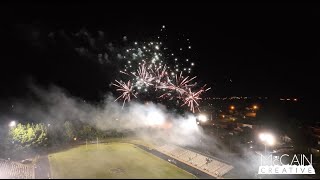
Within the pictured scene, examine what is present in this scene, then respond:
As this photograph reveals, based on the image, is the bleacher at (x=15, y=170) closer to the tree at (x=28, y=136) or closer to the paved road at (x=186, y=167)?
the tree at (x=28, y=136)

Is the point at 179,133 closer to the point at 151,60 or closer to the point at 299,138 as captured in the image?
the point at 151,60

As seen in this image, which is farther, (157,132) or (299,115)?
(157,132)

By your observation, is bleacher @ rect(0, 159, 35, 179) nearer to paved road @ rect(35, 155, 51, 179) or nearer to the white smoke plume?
paved road @ rect(35, 155, 51, 179)

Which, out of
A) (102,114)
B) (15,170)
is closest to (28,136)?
Result: (15,170)

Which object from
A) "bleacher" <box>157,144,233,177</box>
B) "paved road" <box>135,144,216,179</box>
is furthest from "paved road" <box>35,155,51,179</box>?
"bleacher" <box>157,144,233,177</box>

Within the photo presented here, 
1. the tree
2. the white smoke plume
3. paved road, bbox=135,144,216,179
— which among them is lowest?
paved road, bbox=135,144,216,179

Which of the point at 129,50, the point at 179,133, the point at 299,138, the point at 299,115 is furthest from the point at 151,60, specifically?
the point at 299,115

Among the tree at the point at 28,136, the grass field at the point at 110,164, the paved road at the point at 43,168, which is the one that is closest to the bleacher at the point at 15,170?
the paved road at the point at 43,168
